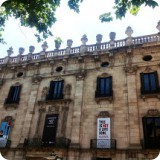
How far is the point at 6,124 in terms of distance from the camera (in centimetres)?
2162

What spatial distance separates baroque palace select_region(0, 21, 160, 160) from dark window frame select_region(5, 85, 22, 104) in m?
0.06

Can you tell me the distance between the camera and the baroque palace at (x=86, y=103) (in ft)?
57.3

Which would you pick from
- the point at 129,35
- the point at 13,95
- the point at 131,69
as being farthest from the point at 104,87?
the point at 13,95

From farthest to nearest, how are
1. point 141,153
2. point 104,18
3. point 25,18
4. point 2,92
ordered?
point 2,92 → point 141,153 → point 25,18 → point 104,18

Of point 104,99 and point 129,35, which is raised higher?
point 129,35

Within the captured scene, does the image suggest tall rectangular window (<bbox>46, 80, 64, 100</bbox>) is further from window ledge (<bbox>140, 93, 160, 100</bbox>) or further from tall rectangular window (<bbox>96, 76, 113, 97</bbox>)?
window ledge (<bbox>140, 93, 160, 100</bbox>)

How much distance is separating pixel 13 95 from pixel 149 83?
537 inches

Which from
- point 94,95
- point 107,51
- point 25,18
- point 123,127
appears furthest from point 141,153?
point 25,18

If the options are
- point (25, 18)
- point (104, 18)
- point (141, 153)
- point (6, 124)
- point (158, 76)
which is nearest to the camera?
point (104, 18)

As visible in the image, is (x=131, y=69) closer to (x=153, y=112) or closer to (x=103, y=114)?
(x=153, y=112)

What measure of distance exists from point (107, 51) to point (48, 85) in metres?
6.74

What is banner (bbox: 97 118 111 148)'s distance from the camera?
17453 millimetres

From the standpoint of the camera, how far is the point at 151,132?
659 inches

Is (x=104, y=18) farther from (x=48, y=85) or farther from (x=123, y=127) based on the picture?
(x=48, y=85)
